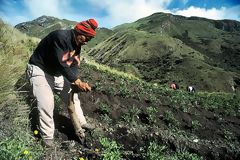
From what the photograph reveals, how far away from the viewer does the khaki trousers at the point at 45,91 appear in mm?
5555

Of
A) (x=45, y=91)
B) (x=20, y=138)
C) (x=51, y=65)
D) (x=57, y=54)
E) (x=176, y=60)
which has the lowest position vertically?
(x=20, y=138)

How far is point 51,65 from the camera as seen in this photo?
19.3 ft

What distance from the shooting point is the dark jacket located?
552cm

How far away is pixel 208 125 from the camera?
936cm

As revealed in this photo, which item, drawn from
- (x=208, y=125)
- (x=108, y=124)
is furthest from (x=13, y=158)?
(x=208, y=125)

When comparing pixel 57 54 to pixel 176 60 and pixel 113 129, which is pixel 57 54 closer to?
pixel 113 129

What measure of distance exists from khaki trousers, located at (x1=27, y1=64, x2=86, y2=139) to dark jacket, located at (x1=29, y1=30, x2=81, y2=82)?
0.41ft

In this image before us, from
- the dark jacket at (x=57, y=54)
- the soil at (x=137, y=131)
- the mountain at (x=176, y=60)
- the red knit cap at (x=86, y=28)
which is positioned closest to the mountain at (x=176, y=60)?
the mountain at (x=176, y=60)

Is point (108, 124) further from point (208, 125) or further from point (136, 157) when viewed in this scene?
point (208, 125)

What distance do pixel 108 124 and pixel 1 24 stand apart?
4.54m

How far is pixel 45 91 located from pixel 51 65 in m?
0.47

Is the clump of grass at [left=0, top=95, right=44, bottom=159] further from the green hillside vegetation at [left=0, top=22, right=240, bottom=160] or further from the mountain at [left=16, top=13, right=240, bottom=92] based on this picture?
the mountain at [left=16, top=13, right=240, bottom=92]

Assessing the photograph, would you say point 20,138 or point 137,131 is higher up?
point 20,138

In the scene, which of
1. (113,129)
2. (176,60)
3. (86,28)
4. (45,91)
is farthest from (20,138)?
(176,60)
